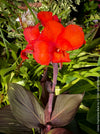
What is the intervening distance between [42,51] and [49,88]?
0.30 metres

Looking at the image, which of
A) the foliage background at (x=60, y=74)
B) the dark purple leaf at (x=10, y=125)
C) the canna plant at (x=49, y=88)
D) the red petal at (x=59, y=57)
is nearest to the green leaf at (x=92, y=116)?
the foliage background at (x=60, y=74)

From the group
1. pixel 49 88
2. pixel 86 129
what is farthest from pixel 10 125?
pixel 86 129

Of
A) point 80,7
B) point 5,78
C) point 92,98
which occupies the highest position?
point 80,7

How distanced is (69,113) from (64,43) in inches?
13.5

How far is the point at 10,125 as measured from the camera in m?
0.62

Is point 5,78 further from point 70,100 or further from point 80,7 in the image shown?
point 80,7

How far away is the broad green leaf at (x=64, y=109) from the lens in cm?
56

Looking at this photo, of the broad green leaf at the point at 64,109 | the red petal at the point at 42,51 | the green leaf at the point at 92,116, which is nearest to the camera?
the red petal at the point at 42,51

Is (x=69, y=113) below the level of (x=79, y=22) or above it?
below

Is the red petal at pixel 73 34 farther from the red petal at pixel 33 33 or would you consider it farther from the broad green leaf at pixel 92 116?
the broad green leaf at pixel 92 116

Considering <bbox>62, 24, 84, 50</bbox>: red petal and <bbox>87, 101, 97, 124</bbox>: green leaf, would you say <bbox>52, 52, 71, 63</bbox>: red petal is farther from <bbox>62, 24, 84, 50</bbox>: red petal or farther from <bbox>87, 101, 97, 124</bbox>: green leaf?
<bbox>87, 101, 97, 124</bbox>: green leaf

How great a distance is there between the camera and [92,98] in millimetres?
817

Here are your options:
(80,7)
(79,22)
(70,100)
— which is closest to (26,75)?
(70,100)

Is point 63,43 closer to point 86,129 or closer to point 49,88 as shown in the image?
point 49,88
